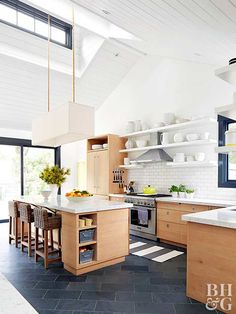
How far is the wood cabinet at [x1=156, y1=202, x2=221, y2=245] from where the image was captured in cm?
456

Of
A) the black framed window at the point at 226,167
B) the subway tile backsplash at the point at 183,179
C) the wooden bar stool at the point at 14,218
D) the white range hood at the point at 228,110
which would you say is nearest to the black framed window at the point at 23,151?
the wooden bar stool at the point at 14,218

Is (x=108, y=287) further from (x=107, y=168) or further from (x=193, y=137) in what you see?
(x=107, y=168)

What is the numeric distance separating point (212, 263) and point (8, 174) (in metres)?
6.10

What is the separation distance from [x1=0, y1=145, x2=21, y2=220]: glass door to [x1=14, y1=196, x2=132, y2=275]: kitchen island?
367 cm

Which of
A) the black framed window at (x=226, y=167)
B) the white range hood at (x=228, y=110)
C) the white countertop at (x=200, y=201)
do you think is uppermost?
the white range hood at (x=228, y=110)

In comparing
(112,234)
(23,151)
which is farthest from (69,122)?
(23,151)

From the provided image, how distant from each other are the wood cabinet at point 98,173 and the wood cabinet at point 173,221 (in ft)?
5.97

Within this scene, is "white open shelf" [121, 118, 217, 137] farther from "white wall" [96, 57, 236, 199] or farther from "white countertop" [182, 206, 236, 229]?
"white countertop" [182, 206, 236, 229]

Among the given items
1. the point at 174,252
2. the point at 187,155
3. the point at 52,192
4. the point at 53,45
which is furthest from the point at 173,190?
the point at 53,45

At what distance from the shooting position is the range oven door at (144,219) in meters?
5.10

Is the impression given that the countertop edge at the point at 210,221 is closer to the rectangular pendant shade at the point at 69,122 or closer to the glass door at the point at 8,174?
the rectangular pendant shade at the point at 69,122

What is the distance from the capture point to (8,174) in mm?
7109

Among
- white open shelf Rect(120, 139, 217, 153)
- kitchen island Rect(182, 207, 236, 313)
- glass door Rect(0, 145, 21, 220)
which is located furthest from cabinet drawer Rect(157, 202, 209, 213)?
glass door Rect(0, 145, 21, 220)

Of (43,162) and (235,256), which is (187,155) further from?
(43,162)
